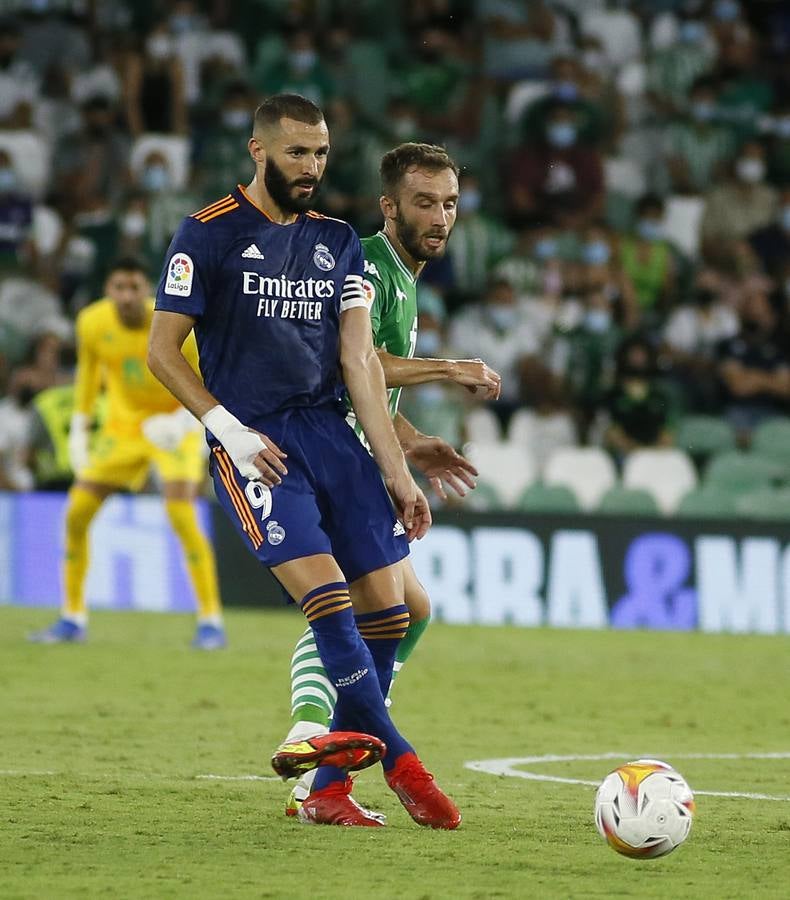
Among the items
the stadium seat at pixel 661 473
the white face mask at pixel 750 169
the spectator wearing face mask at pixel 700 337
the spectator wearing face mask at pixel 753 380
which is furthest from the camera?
the white face mask at pixel 750 169

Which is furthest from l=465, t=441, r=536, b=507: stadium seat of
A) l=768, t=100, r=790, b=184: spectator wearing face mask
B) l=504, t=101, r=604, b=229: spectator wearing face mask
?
l=768, t=100, r=790, b=184: spectator wearing face mask

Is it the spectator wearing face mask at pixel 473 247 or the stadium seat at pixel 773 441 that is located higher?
the spectator wearing face mask at pixel 473 247

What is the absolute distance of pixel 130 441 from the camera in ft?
40.5

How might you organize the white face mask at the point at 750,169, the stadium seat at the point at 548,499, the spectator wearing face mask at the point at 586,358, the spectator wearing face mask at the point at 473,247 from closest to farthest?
the stadium seat at the point at 548,499 → the spectator wearing face mask at the point at 586,358 → the spectator wearing face mask at the point at 473,247 → the white face mask at the point at 750,169

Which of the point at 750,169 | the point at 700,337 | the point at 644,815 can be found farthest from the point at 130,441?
the point at 750,169

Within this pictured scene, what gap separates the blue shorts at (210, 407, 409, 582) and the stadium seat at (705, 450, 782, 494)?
9231mm

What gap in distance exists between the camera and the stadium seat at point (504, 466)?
15.6m

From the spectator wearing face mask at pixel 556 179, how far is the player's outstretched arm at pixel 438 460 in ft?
38.8

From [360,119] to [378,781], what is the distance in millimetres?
12462

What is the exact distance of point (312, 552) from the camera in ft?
19.2

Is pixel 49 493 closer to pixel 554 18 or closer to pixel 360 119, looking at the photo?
pixel 360 119

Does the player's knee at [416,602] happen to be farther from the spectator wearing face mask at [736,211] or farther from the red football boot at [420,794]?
the spectator wearing face mask at [736,211]

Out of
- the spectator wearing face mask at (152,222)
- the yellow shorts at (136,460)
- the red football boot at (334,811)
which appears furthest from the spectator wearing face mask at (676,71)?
the red football boot at (334,811)

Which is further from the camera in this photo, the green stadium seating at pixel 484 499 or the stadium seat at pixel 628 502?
the green stadium seating at pixel 484 499
